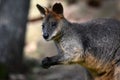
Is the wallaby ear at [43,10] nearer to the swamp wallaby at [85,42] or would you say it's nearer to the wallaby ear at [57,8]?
the swamp wallaby at [85,42]

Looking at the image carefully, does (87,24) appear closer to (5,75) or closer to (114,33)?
(114,33)

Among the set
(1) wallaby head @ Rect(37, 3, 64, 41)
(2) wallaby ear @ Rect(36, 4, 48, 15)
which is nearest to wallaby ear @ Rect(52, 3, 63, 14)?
(1) wallaby head @ Rect(37, 3, 64, 41)

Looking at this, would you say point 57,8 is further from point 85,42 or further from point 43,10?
point 85,42

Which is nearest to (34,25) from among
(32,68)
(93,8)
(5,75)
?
(93,8)

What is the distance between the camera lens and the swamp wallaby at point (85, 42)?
26.7ft

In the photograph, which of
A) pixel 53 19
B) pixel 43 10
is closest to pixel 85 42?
pixel 53 19

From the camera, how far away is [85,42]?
8414 mm

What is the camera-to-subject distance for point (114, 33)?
27.9ft

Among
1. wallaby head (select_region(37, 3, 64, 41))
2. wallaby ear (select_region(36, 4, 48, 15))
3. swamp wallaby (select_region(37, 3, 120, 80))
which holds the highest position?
wallaby ear (select_region(36, 4, 48, 15))

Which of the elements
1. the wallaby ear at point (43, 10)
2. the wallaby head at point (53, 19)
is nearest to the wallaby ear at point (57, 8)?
the wallaby head at point (53, 19)

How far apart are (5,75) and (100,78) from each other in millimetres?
5755

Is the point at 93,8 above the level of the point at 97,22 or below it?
A: below

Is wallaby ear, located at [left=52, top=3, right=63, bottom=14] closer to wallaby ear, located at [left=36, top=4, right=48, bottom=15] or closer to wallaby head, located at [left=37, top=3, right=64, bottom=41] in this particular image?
wallaby head, located at [left=37, top=3, right=64, bottom=41]

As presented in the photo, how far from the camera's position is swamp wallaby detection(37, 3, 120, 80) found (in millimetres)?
8148
